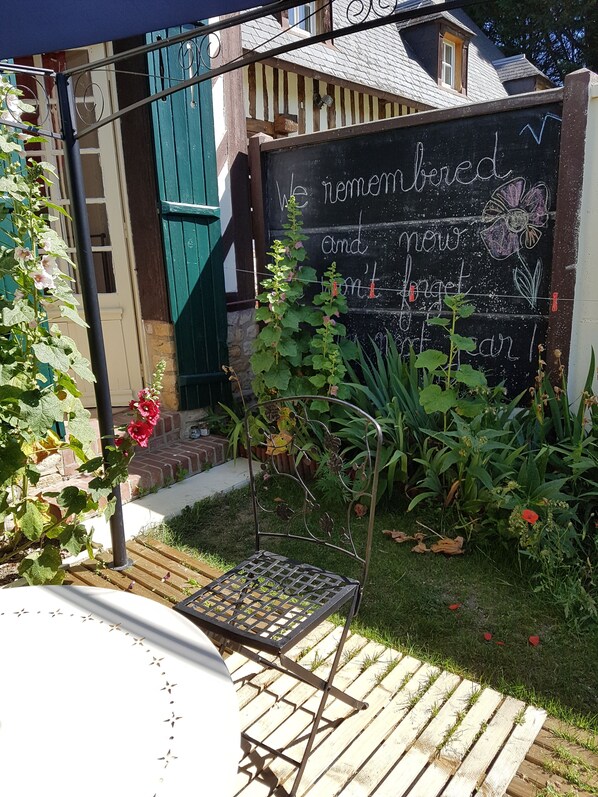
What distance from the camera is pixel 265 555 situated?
7.21 feet

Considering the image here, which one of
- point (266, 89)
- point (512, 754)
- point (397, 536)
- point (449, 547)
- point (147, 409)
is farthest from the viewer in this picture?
point (266, 89)

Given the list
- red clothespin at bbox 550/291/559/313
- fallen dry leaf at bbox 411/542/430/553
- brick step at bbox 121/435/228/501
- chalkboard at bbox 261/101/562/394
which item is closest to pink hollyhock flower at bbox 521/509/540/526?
fallen dry leaf at bbox 411/542/430/553

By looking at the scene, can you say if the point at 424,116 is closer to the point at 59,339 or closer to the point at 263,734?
the point at 59,339

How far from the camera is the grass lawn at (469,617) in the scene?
2172mm

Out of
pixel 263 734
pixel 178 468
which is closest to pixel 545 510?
pixel 263 734

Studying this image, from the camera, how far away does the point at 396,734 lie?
73.7 inches

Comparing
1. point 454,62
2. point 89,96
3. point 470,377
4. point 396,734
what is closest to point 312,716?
point 396,734

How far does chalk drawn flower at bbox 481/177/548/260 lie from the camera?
334cm

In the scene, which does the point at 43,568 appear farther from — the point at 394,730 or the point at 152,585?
the point at 394,730

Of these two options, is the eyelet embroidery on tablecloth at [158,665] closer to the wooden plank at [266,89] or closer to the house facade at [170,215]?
the house facade at [170,215]

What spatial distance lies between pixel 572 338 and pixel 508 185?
939mm

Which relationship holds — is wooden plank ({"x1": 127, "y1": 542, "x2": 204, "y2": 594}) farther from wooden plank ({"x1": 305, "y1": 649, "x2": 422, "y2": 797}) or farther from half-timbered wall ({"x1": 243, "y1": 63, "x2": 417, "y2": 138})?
half-timbered wall ({"x1": 243, "y1": 63, "x2": 417, "y2": 138})

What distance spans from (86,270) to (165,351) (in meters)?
1.82

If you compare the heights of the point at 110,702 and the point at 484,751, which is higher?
the point at 110,702
